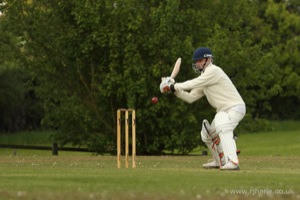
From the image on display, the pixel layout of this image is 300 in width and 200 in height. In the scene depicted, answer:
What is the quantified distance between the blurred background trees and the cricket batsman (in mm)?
12394

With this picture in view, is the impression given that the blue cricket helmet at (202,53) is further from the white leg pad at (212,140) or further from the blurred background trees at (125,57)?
the blurred background trees at (125,57)

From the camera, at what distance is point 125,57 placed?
A: 3189 cm

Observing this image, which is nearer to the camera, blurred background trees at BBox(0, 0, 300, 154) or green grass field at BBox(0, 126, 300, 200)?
green grass field at BBox(0, 126, 300, 200)

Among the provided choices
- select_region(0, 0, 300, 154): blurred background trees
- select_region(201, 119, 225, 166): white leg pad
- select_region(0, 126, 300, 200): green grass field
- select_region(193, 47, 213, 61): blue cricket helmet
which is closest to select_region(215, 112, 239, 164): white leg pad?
select_region(201, 119, 225, 166): white leg pad

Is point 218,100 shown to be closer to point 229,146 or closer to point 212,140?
point 212,140

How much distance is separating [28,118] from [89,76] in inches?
1162

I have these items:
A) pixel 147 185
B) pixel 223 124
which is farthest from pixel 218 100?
pixel 147 185

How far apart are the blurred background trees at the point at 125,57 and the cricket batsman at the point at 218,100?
12.4 meters

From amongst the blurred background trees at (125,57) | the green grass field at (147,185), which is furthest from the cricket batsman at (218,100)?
the blurred background trees at (125,57)

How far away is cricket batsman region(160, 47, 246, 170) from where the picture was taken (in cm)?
1867

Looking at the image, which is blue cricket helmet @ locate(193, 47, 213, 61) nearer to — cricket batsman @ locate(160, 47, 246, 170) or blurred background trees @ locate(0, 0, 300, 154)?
cricket batsman @ locate(160, 47, 246, 170)

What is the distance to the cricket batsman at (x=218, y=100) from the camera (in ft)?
61.3

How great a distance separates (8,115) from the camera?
61.0 metres

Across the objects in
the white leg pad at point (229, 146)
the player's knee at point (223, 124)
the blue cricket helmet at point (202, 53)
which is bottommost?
the white leg pad at point (229, 146)
